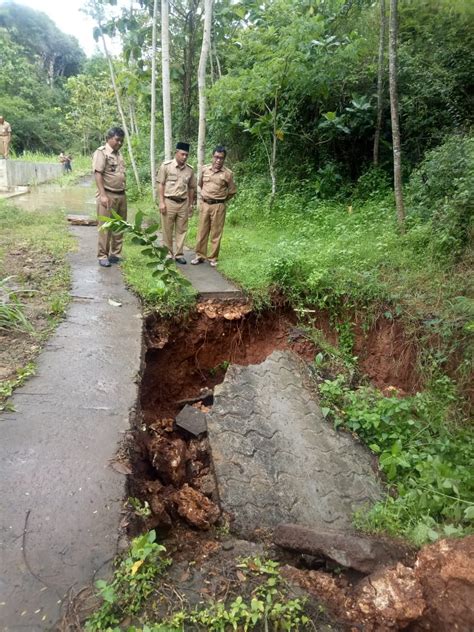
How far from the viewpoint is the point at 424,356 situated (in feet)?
13.2

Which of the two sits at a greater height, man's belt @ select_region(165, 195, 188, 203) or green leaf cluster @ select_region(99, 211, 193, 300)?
man's belt @ select_region(165, 195, 188, 203)

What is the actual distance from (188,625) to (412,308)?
11.5 feet

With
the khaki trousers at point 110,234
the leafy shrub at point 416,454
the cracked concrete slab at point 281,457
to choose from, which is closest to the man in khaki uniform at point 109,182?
the khaki trousers at point 110,234

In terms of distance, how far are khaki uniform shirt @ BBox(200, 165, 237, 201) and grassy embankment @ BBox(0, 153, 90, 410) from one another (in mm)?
2352

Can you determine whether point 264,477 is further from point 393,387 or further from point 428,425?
point 393,387

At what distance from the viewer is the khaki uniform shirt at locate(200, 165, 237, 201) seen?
622cm

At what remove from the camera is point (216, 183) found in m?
6.23

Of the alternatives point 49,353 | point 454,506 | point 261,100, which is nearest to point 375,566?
point 454,506

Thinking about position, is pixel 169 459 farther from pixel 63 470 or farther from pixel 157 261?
pixel 157 261

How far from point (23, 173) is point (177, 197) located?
11.3 m

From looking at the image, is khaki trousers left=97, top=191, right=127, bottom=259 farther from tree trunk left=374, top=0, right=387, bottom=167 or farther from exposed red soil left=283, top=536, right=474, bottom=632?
tree trunk left=374, top=0, right=387, bottom=167

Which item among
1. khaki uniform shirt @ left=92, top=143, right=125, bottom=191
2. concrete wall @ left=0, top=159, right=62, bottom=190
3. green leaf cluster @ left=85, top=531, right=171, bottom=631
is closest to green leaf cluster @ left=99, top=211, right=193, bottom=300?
khaki uniform shirt @ left=92, top=143, right=125, bottom=191

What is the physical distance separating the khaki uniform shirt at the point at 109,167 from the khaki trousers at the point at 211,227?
1269 millimetres

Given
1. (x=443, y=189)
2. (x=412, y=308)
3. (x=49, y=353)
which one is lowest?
(x=49, y=353)
